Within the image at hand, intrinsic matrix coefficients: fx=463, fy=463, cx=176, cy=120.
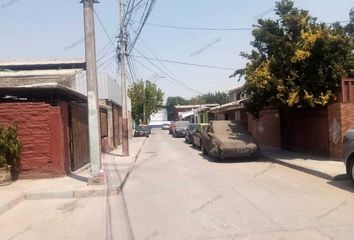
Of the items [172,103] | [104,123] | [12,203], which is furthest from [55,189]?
[172,103]

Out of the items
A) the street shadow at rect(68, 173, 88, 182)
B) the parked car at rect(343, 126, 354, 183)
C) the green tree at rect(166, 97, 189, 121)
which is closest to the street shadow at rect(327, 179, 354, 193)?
the parked car at rect(343, 126, 354, 183)

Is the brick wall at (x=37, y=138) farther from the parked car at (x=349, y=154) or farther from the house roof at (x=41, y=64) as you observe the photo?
the house roof at (x=41, y=64)

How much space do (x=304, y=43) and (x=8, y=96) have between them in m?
10.5

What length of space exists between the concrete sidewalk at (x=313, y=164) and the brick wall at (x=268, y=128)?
3.11 m

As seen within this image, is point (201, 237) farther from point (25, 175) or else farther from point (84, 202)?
point (25, 175)

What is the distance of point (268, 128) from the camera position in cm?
2423

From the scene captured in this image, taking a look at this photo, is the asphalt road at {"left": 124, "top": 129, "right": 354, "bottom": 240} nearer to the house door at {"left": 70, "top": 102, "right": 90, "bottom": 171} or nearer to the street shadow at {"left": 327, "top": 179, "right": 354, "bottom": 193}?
the street shadow at {"left": 327, "top": 179, "right": 354, "bottom": 193}

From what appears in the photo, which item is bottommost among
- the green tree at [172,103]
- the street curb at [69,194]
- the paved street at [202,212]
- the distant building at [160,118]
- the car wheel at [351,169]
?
the paved street at [202,212]

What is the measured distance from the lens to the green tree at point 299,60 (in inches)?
635

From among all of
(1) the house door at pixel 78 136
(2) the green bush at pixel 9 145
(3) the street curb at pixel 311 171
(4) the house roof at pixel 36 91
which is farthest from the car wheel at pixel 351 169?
(2) the green bush at pixel 9 145

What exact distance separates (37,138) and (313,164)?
8778 mm

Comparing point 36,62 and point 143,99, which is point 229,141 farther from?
point 143,99

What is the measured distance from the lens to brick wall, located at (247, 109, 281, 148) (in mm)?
22734

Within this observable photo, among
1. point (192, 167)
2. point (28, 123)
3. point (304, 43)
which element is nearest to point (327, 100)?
point (304, 43)
